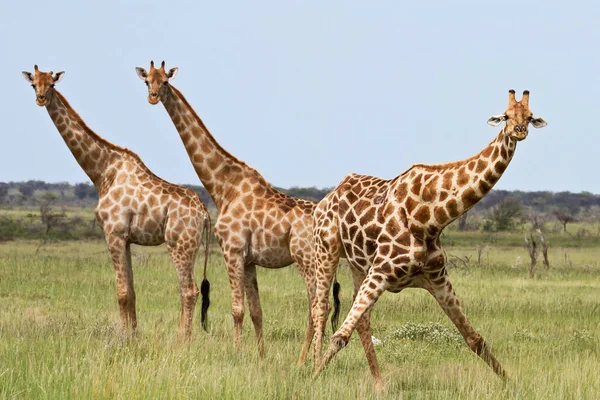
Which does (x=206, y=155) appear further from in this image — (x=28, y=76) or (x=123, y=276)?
(x=28, y=76)

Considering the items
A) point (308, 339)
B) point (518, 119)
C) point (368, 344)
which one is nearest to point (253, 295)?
point (308, 339)

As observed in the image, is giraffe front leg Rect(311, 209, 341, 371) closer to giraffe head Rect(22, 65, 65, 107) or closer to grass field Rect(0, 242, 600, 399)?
grass field Rect(0, 242, 600, 399)

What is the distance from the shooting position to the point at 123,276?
1027 cm

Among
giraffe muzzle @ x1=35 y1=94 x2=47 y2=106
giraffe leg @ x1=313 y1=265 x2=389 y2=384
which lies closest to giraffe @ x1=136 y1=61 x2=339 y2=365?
giraffe muzzle @ x1=35 y1=94 x2=47 y2=106

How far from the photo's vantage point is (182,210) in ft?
33.8

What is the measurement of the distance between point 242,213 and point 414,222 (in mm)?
2957

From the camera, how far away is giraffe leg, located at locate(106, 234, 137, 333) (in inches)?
401

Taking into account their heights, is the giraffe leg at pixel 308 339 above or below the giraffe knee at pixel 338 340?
below

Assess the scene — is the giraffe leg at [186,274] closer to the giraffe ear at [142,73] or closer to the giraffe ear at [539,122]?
the giraffe ear at [142,73]

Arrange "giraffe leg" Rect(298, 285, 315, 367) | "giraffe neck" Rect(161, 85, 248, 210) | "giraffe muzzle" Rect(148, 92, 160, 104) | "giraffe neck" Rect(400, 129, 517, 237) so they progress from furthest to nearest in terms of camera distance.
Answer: "giraffe neck" Rect(161, 85, 248, 210) < "giraffe muzzle" Rect(148, 92, 160, 104) < "giraffe leg" Rect(298, 285, 315, 367) < "giraffe neck" Rect(400, 129, 517, 237)

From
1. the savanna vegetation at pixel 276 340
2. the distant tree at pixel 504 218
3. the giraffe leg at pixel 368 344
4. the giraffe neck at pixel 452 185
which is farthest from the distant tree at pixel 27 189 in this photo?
the giraffe neck at pixel 452 185

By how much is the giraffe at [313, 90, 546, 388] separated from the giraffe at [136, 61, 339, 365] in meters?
1.61

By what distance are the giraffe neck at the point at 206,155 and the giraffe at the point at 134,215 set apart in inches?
19.0

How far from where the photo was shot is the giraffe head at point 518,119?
21.1ft
